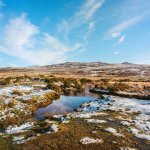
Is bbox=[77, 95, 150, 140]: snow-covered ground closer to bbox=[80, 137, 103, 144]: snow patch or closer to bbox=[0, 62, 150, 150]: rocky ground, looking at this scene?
bbox=[0, 62, 150, 150]: rocky ground

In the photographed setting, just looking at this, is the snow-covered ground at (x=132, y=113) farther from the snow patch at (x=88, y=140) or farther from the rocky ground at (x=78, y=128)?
the snow patch at (x=88, y=140)

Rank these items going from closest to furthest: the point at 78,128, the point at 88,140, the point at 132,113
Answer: the point at 88,140
the point at 78,128
the point at 132,113

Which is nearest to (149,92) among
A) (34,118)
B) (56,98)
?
(56,98)

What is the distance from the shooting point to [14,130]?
27.3 meters

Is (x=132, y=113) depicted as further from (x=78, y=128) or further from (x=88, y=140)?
(x=88, y=140)

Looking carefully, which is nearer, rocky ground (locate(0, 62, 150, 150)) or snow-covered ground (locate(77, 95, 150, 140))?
rocky ground (locate(0, 62, 150, 150))

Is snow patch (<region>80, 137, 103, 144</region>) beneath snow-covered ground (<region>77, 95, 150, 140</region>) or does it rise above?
beneath

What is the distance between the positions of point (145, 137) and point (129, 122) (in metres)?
5.12

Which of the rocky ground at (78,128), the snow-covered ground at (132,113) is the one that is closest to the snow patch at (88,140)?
the rocky ground at (78,128)

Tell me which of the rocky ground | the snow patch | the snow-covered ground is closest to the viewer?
the rocky ground

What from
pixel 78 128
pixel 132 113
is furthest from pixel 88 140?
pixel 132 113

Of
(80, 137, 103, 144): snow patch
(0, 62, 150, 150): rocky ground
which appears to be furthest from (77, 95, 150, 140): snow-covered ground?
(80, 137, 103, 144): snow patch

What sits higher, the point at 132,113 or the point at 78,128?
the point at 132,113

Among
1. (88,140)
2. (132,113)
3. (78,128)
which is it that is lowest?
(88,140)
